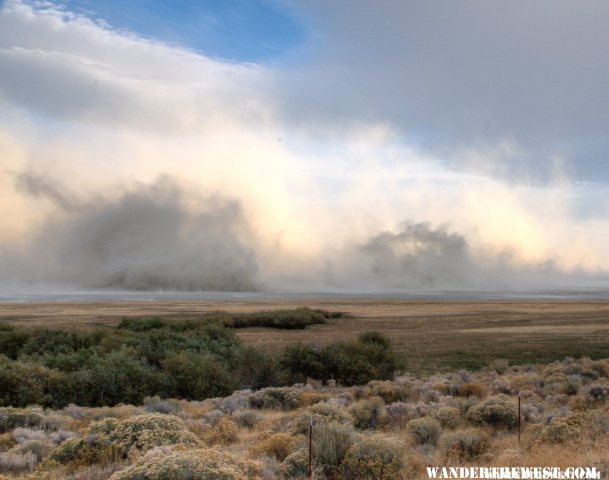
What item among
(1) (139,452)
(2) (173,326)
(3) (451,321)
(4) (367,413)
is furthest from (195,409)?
(3) (451,321)

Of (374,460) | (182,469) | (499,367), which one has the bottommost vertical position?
(499,367)

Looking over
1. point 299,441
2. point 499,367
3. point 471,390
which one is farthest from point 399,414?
point 499,367

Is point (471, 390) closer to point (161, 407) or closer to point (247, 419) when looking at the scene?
point (247, 419)

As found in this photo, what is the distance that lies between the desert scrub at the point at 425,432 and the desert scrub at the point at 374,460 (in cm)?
256

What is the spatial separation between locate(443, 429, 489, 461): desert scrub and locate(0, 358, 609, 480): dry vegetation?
0.02 metres

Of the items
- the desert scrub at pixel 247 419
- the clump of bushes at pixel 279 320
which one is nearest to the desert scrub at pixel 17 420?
the desert scrub at pixel 247 419

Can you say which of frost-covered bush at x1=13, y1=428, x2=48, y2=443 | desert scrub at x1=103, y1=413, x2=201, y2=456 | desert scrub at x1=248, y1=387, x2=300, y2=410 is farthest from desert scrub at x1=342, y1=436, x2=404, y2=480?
desert scrub at x1=248, y1=387, x2=300, y2=410

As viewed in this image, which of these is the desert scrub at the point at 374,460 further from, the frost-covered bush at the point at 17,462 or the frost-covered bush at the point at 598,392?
the frost-covered bush at the point at 598,392

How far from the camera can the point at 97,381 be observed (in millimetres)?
21062

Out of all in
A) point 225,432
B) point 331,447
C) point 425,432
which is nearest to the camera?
point 331,447

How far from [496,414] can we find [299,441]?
5.29m

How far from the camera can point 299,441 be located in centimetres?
997

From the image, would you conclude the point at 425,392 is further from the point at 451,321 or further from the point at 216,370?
the point at 451,321

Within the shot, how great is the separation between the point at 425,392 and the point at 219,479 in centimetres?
1296
